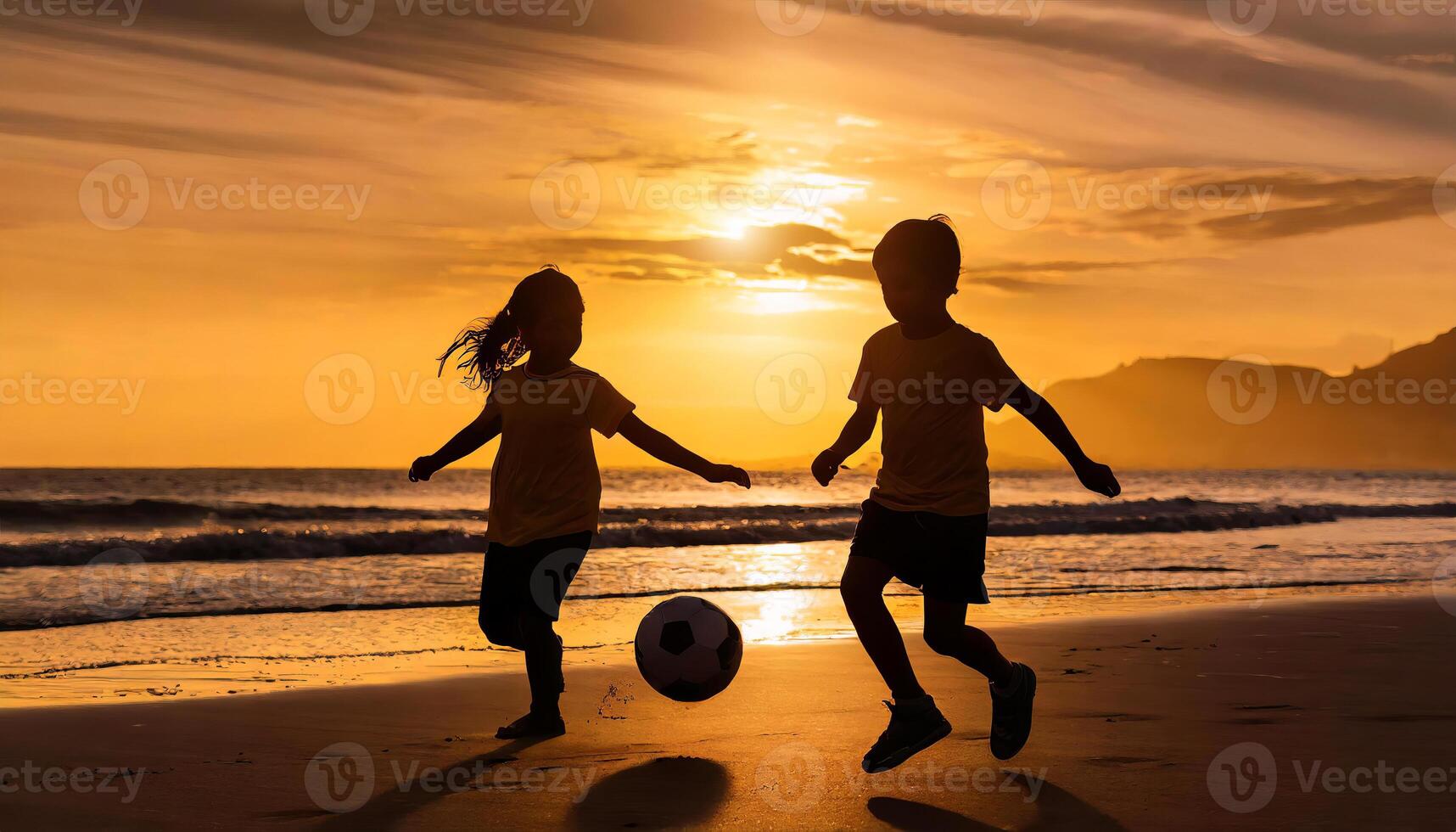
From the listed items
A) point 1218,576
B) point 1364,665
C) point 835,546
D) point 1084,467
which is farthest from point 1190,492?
point 1084,467

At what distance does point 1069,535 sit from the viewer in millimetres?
23844

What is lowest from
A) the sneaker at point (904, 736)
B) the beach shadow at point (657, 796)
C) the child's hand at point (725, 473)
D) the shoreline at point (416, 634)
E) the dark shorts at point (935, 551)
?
the shoreline at point (416, 634)

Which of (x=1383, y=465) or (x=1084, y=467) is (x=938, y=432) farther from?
(x=1383, y=465)

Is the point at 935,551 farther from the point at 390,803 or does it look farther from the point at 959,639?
the point at 390,803

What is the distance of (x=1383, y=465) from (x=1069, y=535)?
396 ft

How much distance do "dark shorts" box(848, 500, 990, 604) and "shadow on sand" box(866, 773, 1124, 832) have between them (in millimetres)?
764

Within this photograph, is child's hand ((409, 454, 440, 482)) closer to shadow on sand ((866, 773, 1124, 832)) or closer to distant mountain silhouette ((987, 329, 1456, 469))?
shadow on sand ((866, 773, 1124, 832))

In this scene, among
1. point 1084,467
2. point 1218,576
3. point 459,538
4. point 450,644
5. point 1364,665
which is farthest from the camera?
point 459,538

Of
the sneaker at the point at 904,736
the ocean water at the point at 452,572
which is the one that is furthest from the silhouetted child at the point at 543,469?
the ocean water at the point at 452,572

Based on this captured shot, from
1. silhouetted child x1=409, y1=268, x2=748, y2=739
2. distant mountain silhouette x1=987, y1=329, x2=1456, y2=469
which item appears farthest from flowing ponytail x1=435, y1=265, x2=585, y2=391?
distant mountain silhouette x1=987, y1=329, x2=1456, y2=469

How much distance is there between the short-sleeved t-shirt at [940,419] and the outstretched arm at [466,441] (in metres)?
1.89

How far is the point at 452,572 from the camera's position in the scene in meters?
15.1

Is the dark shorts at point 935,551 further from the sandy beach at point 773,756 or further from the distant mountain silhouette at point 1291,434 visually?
the distant mountain silhouette at point 1291,434

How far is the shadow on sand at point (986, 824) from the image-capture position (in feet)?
11.9
